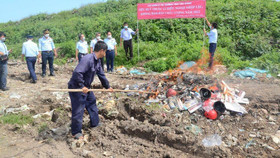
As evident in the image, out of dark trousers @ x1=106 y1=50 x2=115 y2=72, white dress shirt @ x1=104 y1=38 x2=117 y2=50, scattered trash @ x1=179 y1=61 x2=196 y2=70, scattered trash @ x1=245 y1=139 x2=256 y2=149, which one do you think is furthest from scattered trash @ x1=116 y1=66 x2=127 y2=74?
scattered trash @ x1=245 y1=139 x2=256 y2=149

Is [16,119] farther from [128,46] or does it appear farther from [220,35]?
[220,35]

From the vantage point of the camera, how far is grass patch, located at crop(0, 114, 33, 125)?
5043mm

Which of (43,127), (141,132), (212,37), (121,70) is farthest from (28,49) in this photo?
(212,37)

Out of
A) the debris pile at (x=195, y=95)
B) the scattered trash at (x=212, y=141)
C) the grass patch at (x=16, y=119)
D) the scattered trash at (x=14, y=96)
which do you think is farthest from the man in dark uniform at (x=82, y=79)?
the scattered trash at (x=14, y=96)

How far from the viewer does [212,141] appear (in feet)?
13.6

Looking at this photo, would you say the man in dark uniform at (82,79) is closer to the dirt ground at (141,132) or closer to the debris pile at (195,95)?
the dirt ground at (141,132)

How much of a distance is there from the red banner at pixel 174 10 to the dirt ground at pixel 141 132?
4176mm

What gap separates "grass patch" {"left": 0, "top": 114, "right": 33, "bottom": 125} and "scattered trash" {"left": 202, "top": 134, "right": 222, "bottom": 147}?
389 cm

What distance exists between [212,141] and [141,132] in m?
1.38

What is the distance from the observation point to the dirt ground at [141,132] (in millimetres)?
3965

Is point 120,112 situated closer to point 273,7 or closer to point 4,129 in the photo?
point 4,129

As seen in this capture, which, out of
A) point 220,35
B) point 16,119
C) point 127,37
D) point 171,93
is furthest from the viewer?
point 220,35

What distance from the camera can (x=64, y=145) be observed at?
14.0ft

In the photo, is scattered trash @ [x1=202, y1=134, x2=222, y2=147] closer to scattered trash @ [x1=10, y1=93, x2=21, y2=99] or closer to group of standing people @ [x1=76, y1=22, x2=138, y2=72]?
scattered trash @ [x1=10, y1=93, x2=21, y2=99]
